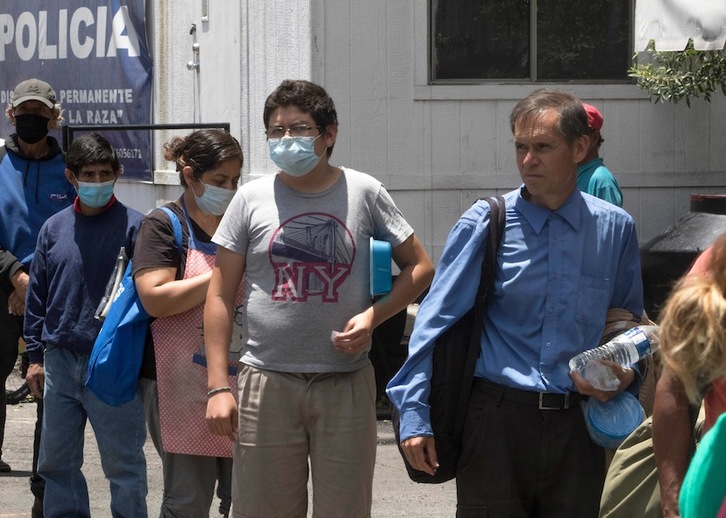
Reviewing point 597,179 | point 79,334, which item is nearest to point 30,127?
point 79,334

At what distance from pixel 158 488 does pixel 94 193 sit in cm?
228

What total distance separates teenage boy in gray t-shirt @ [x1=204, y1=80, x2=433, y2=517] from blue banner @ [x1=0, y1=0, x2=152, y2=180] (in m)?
7.28

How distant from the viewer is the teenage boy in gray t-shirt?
427 centimetres

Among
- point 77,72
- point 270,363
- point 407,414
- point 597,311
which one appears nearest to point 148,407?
point 270,363

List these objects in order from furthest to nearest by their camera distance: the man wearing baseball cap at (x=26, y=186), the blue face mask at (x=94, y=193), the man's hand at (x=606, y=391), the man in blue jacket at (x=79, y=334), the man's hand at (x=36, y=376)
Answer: the man wearing baseball cap at (x=26, y=186) < the man's hand at (x=36, y=376) < the blue face mask at (x=94, y=193) < the man in blue jacket at (x=79, y=334) < the man's hand at (x=606, y=391)

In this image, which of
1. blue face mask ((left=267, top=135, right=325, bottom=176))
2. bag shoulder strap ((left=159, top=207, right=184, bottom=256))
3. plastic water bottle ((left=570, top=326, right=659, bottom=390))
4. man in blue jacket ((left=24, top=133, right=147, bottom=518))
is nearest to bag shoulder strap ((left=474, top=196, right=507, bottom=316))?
plastic water bottle ((left=570, top=326, right=659, bottom=390))

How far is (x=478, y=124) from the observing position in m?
8.98

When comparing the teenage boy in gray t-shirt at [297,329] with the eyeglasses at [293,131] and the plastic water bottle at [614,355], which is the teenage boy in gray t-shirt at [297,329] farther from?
the plastic water bottle at [614,355]

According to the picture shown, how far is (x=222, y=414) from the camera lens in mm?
4266

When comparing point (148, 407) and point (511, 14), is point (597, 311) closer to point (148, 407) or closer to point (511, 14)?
point (148, 407)

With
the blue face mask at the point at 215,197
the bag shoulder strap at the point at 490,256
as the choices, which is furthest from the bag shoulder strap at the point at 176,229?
the bag shoulder strap at the point at 490,256

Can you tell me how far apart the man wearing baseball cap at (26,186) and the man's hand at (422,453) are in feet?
10.5

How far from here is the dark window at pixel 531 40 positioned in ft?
29.6

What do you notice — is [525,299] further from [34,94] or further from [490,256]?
[34,94]
